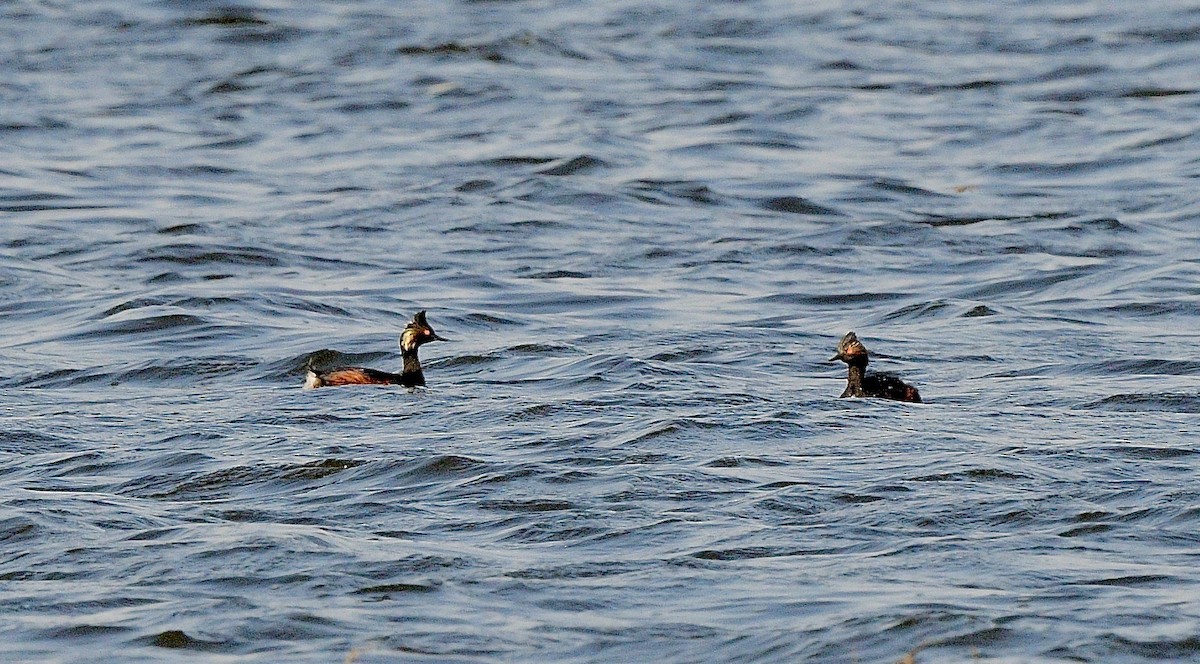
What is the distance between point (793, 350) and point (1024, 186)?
7.58 meters

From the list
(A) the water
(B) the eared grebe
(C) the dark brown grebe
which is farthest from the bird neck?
(C) the dark brown grebe

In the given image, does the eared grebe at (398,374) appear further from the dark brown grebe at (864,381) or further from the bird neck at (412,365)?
the dark brown grebe at (864,381)

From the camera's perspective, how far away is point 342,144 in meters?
22.2

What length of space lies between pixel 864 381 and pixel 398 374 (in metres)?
2.59

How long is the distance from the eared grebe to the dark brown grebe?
2.18m

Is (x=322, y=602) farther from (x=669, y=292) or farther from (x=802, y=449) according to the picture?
(x=669, y=292)

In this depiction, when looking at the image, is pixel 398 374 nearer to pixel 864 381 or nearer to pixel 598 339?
pixel 598 339

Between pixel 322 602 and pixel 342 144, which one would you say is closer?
pixel 322 602

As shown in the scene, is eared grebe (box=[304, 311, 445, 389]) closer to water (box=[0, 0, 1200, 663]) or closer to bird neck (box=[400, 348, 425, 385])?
bird neck (box=[400, 348, 425, 385])

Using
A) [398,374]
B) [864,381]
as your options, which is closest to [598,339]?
[398,374]

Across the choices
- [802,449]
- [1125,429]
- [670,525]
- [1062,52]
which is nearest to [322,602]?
[670,525]

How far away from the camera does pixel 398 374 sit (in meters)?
12.0

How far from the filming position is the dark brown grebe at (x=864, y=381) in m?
10.7

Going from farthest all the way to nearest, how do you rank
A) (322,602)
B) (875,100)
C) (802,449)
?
(875,100) < (802,449) < (322,602)
